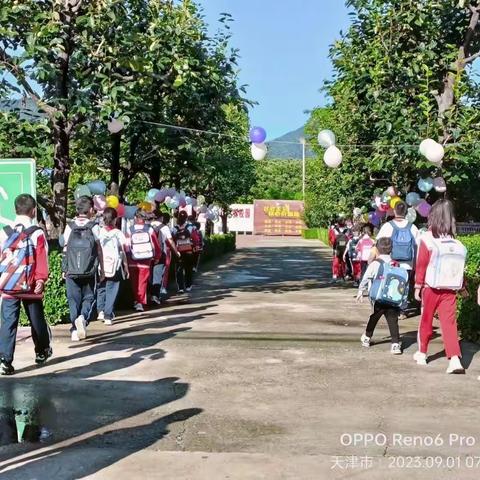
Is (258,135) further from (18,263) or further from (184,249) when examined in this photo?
(18,263)

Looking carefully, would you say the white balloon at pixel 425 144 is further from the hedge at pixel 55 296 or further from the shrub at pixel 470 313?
the hedge at pixel 55 296

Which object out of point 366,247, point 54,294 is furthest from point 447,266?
point 366,247

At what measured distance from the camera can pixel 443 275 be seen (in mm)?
6996

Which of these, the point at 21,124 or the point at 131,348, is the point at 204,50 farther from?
the point at 131,348

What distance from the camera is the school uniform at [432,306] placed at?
6.98m

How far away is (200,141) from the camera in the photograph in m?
14.6

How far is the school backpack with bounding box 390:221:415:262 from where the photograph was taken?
9516mm

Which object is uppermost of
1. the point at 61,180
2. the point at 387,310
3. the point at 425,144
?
the point at 425,144

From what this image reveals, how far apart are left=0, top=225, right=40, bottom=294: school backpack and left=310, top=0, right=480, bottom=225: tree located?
7690mm

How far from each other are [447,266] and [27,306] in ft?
13.9

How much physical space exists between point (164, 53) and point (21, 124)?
269 centimetres

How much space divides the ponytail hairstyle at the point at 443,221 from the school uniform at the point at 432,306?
0.30ft

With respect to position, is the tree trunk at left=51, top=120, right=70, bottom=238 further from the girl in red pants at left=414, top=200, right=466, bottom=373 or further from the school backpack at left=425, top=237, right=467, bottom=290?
the school backpack at left=425, top=237, right=467, bottom=290

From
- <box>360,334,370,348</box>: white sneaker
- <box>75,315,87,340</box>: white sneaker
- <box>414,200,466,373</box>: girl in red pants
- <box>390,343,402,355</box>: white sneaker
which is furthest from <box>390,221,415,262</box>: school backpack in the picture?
<box>75,315,87,340</box>: white sneaker
